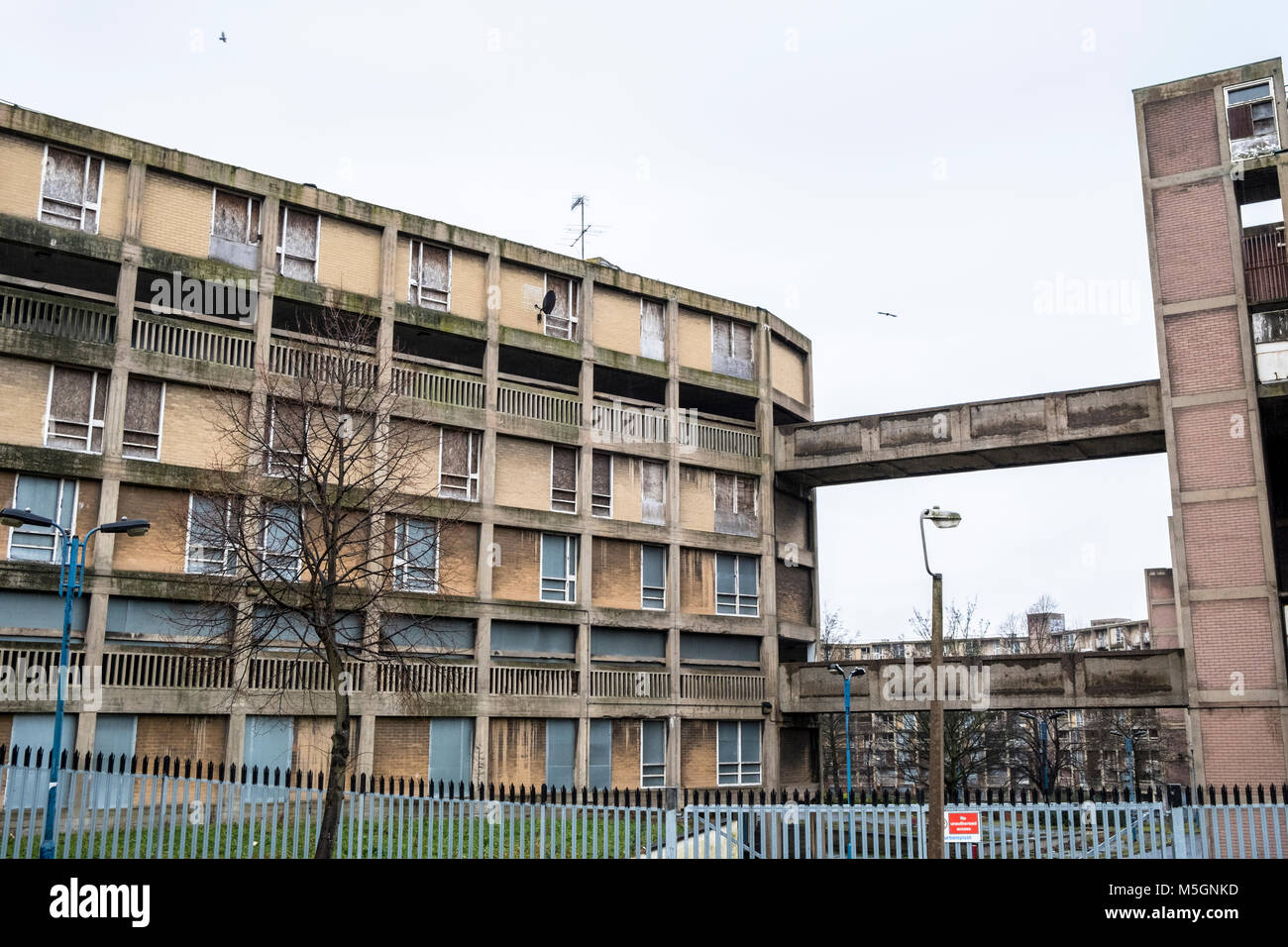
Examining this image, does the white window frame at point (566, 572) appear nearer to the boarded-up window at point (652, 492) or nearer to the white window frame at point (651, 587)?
the white window frame at point (651, 587)

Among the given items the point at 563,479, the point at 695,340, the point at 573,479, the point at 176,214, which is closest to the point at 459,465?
the point at 563,479

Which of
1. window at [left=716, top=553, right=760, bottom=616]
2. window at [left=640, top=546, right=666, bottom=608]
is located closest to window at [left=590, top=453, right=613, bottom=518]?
window at [left=640, top=546, right=666, bottom=608]

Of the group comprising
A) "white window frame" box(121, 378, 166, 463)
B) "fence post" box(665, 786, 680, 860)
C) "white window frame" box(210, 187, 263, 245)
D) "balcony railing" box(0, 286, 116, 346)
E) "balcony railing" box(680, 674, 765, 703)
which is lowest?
"fence post" box(665, 786, 680, 860)

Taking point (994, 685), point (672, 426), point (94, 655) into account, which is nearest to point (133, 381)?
point (94, 655)

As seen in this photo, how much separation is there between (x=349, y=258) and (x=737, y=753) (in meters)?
20.5

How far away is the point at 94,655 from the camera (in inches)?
1086

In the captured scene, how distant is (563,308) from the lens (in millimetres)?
38594

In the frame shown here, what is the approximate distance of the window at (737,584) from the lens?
40.1 meters

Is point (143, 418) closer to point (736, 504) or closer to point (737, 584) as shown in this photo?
point (736, 504)

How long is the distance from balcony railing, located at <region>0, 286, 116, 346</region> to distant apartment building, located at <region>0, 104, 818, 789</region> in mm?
90

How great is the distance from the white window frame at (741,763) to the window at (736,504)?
21.8ft

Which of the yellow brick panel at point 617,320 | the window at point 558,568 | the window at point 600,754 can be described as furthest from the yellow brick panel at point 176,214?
the window at point 600,754

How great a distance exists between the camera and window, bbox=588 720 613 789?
35609mm

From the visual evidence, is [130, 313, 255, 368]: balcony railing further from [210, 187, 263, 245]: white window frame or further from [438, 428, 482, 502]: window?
[438, 428, 482, 502]: window
